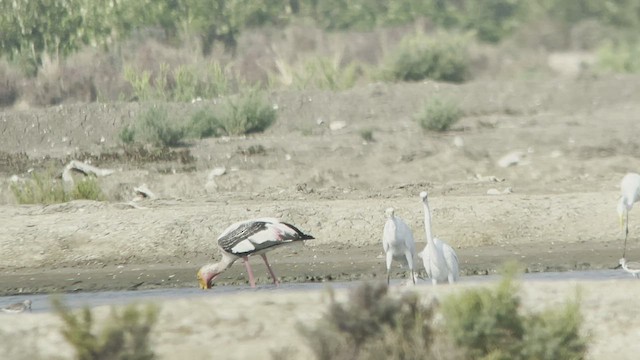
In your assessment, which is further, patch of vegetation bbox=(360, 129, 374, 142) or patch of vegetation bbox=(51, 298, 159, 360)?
patch of vegetation bbox=(360, 129, 374, 142)

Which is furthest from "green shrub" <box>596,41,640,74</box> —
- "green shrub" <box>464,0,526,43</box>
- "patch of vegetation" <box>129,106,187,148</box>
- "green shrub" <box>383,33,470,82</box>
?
"patch of vegetation" <box>129,106,187,148</box>

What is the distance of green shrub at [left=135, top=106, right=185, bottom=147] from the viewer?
27.5m

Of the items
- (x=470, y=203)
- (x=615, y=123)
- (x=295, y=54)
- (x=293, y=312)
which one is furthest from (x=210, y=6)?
(x=293, y=312)

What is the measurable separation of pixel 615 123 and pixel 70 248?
41.0 ft

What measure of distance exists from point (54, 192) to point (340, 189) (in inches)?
163

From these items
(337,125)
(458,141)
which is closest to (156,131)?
(337,125)

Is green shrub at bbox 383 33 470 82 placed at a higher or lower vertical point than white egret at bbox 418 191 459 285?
lower

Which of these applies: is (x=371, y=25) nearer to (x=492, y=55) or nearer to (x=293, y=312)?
(x=492, y=55)

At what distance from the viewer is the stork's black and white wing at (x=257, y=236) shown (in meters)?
17.6

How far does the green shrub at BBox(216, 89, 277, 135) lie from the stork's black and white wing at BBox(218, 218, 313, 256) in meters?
10.7

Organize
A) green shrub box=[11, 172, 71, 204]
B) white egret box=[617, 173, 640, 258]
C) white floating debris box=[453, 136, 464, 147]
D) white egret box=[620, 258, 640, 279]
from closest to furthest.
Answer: white egret box=[620, 258, 640, 279] → white egret box=[617, 173, 640, 258] → green shrub box=[11, 172, 71, 204] → white floating debris box=[453, 136, 464, 147]

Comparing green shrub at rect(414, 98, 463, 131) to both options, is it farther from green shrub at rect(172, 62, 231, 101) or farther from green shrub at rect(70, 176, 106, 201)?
green shrub at rect(70, 176, 106, 201)

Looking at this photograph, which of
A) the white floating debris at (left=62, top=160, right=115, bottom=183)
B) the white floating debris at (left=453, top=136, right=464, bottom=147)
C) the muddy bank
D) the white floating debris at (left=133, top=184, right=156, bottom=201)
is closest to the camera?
the muddy bank

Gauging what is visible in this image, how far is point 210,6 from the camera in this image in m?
46.3
